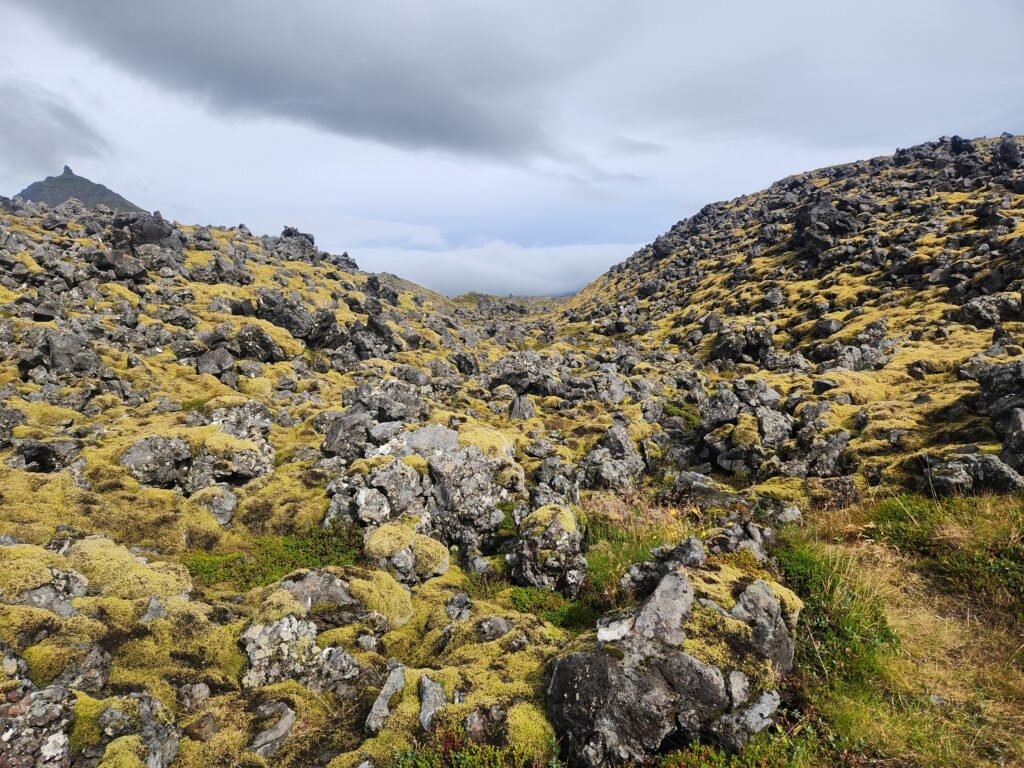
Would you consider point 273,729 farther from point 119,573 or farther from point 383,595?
point 119,573

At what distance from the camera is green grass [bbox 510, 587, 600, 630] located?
10419 millimetres

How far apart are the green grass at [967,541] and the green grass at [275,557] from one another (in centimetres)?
1371

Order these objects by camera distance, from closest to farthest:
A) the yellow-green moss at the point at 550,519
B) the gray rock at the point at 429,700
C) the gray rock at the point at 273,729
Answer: the gray rock at the point at 273,729 < the gray rock at the point at 429,700 < the yellow-green moss at the point at 550,519

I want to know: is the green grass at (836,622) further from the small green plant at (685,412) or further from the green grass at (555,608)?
the small green plant at (685,412)

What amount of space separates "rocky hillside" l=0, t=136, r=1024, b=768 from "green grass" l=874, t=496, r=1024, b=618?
0.22ft

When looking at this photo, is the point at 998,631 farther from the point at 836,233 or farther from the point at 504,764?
the point at 836,233

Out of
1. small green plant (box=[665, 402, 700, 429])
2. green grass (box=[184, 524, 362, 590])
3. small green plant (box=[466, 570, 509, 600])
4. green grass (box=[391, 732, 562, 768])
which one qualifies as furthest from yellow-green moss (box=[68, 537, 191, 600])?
small green plant (box=[665, 402, 700, 429])

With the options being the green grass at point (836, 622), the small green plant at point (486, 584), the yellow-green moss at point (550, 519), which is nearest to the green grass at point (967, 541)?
the green grass at point (836, 622)

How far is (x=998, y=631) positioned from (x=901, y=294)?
60245 millimetres

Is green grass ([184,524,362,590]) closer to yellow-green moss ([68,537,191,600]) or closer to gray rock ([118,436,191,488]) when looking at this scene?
yellow-green moss ([68,537,191,600])

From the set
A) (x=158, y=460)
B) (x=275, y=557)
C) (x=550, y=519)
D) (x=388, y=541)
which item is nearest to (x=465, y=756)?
(x=550, y=519)

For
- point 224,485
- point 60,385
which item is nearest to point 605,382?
point 224,485

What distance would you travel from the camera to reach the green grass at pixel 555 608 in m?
10.4

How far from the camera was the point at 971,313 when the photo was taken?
38.2 metres
